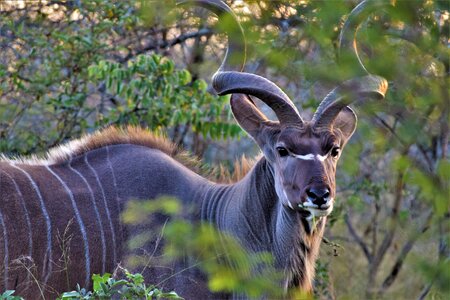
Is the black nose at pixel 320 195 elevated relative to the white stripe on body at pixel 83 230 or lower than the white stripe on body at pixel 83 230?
elevated

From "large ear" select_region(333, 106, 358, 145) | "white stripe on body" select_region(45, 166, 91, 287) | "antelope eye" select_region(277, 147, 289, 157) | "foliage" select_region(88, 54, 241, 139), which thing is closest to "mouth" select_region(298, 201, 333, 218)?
"antelope eye" select_region(277, 147, 289, 157)

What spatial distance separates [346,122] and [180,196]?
78cm

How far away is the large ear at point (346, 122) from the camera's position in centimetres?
365

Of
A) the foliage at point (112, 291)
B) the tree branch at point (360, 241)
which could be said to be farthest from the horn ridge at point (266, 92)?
the tree branch at point (360, 241)

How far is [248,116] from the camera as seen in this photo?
12.0 ft

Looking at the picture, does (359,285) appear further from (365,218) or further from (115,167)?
(115,167)

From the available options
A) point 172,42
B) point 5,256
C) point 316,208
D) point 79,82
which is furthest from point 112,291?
point 172,42

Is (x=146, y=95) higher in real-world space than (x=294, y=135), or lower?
lower

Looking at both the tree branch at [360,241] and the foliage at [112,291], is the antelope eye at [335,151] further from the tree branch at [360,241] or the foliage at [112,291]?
the tree branch at [360,241]

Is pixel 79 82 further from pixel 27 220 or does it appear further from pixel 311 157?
pixel 311 157

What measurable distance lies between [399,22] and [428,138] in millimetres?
251

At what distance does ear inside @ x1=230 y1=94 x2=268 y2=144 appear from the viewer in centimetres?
364

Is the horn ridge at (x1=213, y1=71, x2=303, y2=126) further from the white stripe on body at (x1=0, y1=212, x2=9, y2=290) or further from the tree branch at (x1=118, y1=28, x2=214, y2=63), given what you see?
the tree branch at (x1=118, y1=28, x2=214, y2=63)

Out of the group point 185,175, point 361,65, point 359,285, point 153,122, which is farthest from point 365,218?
point 361,65
